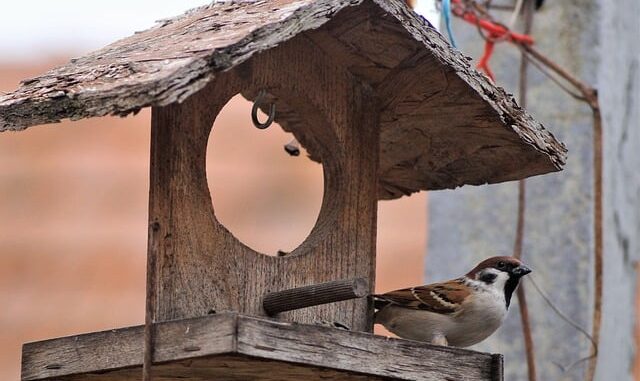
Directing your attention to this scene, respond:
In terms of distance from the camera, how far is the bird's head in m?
3.53

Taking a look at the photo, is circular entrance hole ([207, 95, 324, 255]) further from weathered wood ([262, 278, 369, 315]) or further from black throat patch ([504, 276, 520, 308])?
weathered wood ([262, 278, 369, 315])

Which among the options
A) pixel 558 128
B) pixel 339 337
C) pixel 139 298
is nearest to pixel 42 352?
pixel 339 337

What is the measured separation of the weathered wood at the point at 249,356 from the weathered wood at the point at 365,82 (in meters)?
0.43

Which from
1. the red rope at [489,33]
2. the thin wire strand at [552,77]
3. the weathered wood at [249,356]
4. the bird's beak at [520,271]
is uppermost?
the red rope at [489,33]

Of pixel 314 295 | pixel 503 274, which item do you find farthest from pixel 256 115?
pixel 503 274

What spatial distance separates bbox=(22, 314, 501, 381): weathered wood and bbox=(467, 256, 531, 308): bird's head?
51 cm

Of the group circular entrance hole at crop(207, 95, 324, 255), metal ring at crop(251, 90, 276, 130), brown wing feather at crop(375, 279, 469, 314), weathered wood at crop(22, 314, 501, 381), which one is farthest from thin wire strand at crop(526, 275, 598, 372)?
circular entrance hole at crop(207, 95, 324, 255)

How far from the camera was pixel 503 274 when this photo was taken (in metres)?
3.56

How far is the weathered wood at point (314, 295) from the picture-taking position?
8.92 ft

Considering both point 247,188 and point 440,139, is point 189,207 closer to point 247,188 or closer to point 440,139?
point 440,139

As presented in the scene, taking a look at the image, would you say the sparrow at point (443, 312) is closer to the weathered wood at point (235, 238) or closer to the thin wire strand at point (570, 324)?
the weathered wood at point (235, 238)

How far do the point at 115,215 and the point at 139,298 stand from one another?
0.41m

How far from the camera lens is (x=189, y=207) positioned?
9.64 ft

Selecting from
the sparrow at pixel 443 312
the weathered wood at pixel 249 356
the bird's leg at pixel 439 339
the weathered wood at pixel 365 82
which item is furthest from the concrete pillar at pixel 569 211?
the weathered wood at pixel 249 356
